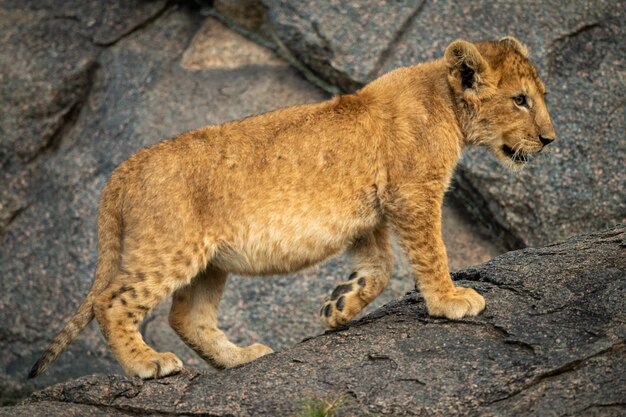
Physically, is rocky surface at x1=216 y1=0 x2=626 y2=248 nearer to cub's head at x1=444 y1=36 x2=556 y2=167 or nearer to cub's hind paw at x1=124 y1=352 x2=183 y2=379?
cub's head at x1=444 y1=36 x2=556 y2=167

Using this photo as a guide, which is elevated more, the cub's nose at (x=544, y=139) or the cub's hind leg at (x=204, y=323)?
the cub's nose at (x=544, y=139)

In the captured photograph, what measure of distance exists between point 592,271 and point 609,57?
4296 mm

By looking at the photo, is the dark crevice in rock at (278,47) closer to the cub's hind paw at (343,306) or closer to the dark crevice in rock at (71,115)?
the dark crevice in rock at (71,115)

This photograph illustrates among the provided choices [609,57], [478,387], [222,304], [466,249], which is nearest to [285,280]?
[222,304]

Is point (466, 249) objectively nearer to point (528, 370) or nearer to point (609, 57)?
point (609, 57)

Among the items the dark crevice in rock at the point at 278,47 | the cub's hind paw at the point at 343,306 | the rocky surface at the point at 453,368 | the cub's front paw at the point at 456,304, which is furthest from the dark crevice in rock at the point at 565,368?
the dark crevice in rock at the point at 278,47

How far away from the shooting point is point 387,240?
774 centimetres

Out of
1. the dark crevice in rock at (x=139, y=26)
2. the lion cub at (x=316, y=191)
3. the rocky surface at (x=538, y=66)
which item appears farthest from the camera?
the dark crevice in rock at (x=139, y=26)

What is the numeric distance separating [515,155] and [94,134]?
18.4ft

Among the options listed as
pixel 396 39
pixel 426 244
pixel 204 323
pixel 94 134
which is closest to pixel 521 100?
pixel 426 244

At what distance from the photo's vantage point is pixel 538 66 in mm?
10758

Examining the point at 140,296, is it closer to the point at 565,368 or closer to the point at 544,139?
the point at 565,368

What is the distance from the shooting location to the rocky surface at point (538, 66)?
34.4 ft

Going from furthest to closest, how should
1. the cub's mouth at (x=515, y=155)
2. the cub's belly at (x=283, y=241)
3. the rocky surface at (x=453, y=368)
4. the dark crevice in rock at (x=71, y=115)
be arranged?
the dark crevice in rock at (x=71, y=115) → the cub's mouth at (x=515, y=155) → the cub's belly at (x=283, y=241) → the rocky surface at (x=453, y=368)
